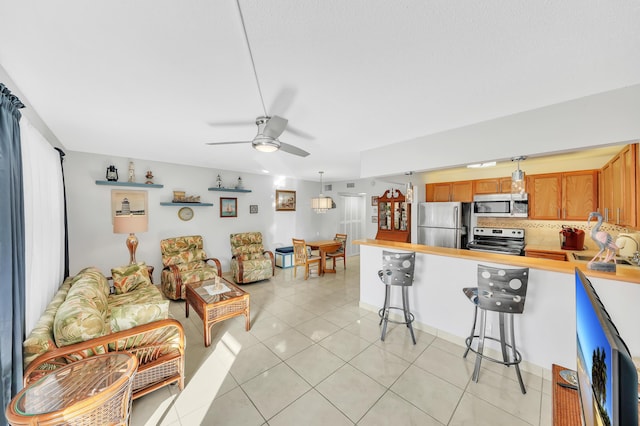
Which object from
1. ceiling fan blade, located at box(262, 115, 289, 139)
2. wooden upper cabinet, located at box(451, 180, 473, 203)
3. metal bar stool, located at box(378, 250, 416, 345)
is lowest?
metal bar stool, located at box(378, 250, 416, 345)

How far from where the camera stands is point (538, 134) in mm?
2131

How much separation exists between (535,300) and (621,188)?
162 centimetres

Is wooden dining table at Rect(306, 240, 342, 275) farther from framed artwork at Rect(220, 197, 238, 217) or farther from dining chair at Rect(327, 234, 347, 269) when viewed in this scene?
framed artwork at Rect(220, 197, 238, 217)

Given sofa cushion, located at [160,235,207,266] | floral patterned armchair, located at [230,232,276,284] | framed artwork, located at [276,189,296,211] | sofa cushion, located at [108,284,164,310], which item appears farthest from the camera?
framed artwork, located at [276,189,296,211]

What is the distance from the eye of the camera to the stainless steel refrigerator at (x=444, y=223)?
4477 mm

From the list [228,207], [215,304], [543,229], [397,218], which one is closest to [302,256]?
[228,207]

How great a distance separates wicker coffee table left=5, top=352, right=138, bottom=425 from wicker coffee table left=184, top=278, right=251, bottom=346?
116 cm

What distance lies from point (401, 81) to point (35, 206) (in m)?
3.14

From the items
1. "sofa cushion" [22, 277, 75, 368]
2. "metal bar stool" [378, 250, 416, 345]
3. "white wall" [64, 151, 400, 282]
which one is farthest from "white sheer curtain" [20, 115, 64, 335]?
"metal bar stool" [378, 250, 416, 345]

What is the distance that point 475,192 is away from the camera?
446cm

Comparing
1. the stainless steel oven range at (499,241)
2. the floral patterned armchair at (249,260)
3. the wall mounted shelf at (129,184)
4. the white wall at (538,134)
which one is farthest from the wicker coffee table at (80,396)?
the stainless steel oven range at (499,241)

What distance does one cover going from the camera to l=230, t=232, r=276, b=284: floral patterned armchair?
15.4ft

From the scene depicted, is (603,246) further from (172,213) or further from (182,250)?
(172,213)

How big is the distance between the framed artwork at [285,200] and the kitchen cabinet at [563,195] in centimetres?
511
